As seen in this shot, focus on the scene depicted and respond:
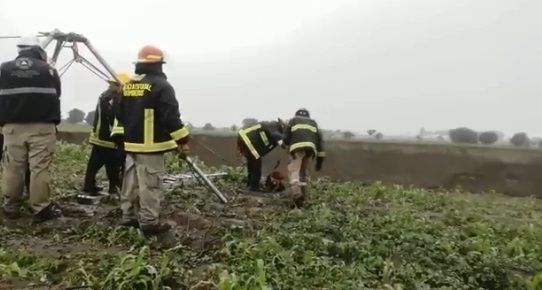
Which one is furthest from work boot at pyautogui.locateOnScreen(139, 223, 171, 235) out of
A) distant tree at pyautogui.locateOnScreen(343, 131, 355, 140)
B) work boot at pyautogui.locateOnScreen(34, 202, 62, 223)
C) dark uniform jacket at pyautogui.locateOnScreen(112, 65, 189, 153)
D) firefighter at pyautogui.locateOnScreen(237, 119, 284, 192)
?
distant tree at pyautogui.locateOnScreen(343, 131, 355, 140)

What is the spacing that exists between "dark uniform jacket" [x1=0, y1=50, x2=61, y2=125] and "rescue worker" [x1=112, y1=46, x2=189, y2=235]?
0.89 m

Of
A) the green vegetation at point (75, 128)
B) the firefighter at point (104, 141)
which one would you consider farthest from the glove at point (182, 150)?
the green vegetation at point (75, 128)

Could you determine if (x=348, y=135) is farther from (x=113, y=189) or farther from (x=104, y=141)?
(x=104, y=141)

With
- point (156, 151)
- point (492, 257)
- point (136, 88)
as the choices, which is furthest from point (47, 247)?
point (492, 257)

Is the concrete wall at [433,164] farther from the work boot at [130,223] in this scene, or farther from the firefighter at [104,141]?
the work boot at [130,223]

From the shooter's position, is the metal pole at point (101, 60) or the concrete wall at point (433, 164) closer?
the metal pole at point (101, 60)

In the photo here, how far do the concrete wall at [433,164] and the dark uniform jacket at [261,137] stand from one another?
418 centimetres

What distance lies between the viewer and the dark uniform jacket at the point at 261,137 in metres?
9.49

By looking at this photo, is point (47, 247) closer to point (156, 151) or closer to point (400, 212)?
point (156, 151)

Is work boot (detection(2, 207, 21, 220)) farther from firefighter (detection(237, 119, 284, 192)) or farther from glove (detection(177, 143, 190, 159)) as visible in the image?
firefighter (detection(237, 119, 284, 192))

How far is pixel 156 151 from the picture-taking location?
6.18 m

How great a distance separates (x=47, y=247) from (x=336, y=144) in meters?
10.4

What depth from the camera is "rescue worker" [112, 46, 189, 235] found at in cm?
618

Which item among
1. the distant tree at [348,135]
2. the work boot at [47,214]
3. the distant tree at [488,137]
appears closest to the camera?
the work boot at [47,214]
